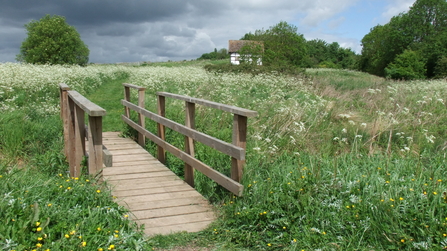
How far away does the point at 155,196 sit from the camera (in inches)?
201

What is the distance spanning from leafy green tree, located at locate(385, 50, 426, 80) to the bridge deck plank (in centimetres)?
4425

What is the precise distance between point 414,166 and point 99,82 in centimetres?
1713

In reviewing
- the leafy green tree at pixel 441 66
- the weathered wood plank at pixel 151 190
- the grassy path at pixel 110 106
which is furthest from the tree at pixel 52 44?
the weathered wood plank at pixel 151 190

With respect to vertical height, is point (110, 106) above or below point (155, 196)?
above

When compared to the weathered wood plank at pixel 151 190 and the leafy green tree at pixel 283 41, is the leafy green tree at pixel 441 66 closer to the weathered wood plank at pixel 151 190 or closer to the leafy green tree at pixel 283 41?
the leafy green tree at pixel 283 41

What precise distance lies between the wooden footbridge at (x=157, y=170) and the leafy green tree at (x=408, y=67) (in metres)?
44.1

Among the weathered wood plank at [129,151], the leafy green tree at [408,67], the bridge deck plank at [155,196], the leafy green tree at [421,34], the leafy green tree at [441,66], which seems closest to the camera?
the bridge deck plank at [155,196]

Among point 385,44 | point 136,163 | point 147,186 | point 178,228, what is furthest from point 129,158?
point 385,44

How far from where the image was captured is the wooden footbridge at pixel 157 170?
13.8ft

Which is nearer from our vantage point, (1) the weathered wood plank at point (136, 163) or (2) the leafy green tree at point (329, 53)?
(1) the weathered wood plank at point (136, 163)

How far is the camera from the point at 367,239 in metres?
3.45

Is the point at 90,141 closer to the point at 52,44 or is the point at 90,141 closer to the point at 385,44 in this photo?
the point at 52,44

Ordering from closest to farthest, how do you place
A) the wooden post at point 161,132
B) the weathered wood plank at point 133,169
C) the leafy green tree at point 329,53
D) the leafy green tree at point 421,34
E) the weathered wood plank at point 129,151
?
the weathered wood plank at point 133,169 → the wooden post at point 161,132 → the weathered wood plank at point 129,151 → the leafy green tree at point 421,34 → the leafy green tree at point 329,53

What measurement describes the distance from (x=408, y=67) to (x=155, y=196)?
47.6m
